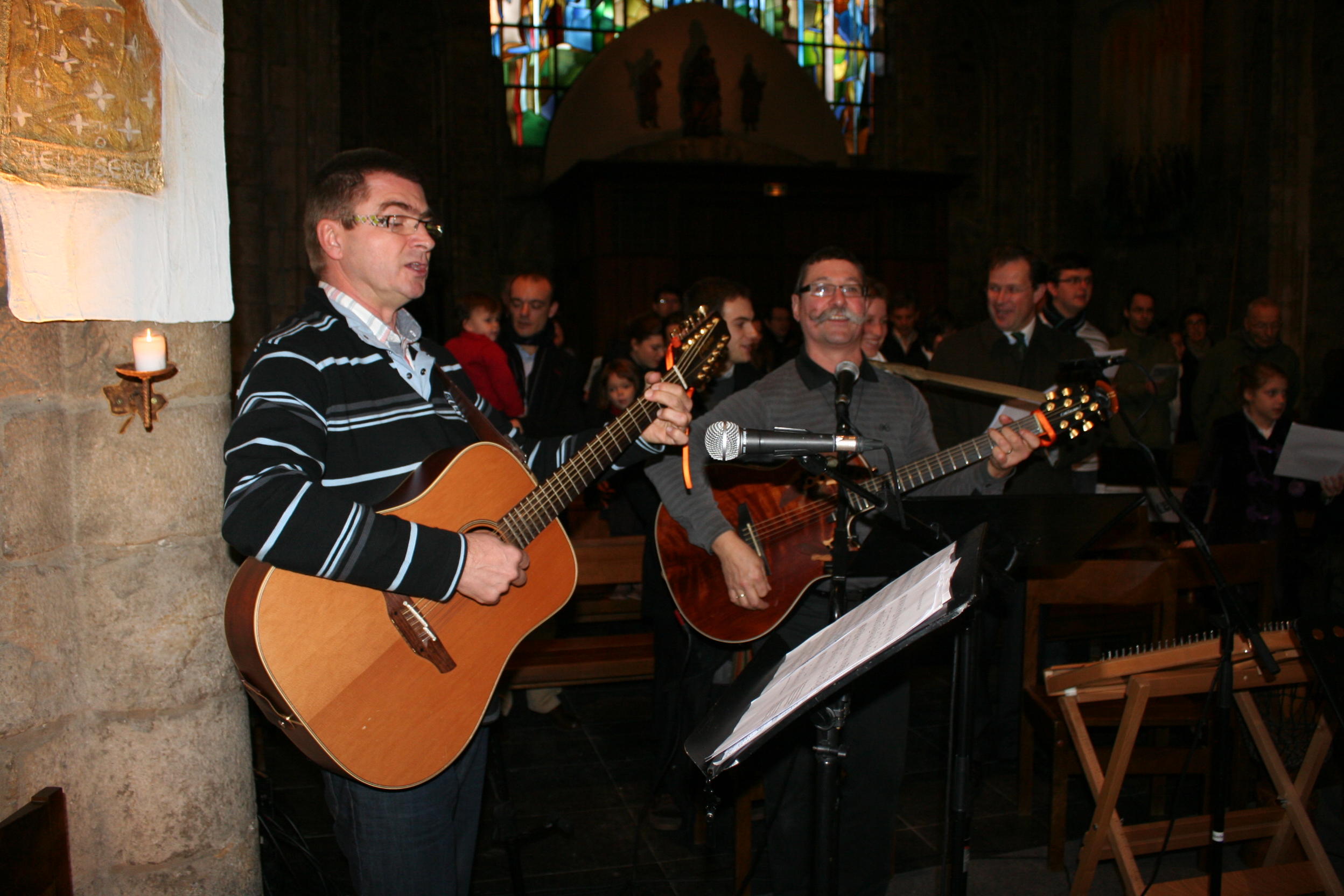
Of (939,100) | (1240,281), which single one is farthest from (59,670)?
(939,100)

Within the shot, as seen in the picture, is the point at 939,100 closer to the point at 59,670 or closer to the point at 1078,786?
the point at 1078,786

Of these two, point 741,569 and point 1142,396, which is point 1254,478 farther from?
point 741,569

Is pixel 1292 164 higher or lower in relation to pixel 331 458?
higher

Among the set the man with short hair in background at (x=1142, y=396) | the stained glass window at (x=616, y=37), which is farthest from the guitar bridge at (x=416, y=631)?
the stained glass window at (x=616, y=37)

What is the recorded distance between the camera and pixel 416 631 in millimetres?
1880

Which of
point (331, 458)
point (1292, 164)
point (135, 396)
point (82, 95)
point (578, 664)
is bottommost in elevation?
point (578, 664)

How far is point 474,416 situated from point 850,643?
1090 mm

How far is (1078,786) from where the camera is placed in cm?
383

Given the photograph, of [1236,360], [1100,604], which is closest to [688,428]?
[1100,604]

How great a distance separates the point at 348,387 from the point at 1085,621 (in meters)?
3.57

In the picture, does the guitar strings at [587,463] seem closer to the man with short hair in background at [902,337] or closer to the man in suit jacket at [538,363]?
the man in suit jacket at [538,363]

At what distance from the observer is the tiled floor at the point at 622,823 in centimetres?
312

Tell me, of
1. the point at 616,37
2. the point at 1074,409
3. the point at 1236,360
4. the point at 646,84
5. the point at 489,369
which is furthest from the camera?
the point at 616,37

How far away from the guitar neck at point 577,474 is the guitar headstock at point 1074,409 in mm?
1157
